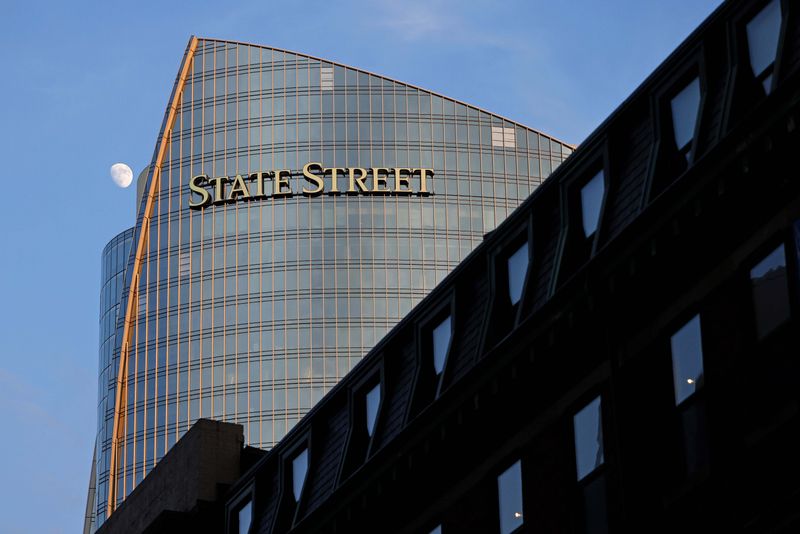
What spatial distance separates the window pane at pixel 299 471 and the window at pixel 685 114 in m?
17.1

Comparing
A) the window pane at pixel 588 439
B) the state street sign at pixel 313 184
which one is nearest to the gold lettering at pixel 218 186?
the state street sign at pixel 313 184

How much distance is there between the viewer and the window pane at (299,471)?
4728 cm

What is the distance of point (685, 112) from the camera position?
111 feet

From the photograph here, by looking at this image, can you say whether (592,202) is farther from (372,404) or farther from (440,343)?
(372,404)

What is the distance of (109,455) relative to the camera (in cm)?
18638

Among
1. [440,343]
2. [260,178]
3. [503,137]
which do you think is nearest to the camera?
[440,343]

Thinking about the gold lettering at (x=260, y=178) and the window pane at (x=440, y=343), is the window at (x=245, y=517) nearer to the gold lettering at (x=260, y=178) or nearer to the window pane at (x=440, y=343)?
the window pane at (x=440, y=343)

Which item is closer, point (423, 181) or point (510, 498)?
point (510, 498)

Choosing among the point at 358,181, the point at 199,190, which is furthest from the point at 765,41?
the point at 199,190

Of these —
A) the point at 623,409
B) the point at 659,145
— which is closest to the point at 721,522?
the point at 623,409

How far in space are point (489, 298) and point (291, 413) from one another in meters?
142

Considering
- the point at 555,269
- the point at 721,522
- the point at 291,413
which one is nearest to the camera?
the point at 721,522

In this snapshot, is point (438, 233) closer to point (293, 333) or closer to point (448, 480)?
→ point (293, 333)

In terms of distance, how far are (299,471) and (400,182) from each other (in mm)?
144082
